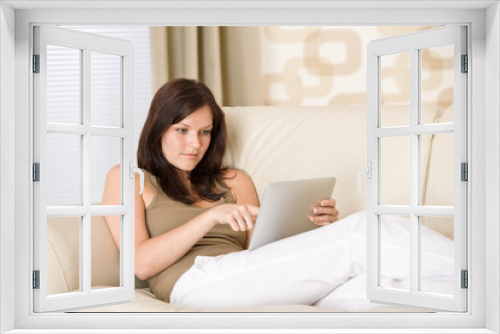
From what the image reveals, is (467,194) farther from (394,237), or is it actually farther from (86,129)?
(86,129)

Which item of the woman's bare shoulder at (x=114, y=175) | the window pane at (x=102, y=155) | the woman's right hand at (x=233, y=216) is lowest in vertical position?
the woman's right hand at (x=233, y=216)

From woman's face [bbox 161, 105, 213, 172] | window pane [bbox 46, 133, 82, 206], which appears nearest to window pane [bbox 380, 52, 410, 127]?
woman's face [bbox 161, 105, 213, 172]

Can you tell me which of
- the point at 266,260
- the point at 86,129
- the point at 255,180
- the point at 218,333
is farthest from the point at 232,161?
the point at 218,333

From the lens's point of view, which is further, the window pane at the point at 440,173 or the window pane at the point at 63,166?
the window pane at the point at 440,173

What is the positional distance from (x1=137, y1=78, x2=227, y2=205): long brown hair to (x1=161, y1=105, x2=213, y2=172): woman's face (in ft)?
0.09

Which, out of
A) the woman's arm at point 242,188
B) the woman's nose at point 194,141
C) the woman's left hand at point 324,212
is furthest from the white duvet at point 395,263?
the woman's nose at point 194,141

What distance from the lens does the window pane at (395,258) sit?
2.21 metres

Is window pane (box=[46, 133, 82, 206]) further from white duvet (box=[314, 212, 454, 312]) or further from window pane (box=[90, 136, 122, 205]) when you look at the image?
white duvet (box=[314, 212, 454, 312])

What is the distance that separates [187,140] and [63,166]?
937mm

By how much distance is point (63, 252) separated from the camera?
2.59 metres

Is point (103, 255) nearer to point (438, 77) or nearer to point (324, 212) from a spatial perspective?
point (324, 212)

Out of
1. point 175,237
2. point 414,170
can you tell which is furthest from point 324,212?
point 414,170

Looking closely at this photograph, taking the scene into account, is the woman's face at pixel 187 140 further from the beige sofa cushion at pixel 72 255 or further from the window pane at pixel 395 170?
the window pane at pixel 395 170

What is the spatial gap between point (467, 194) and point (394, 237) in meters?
0.39
